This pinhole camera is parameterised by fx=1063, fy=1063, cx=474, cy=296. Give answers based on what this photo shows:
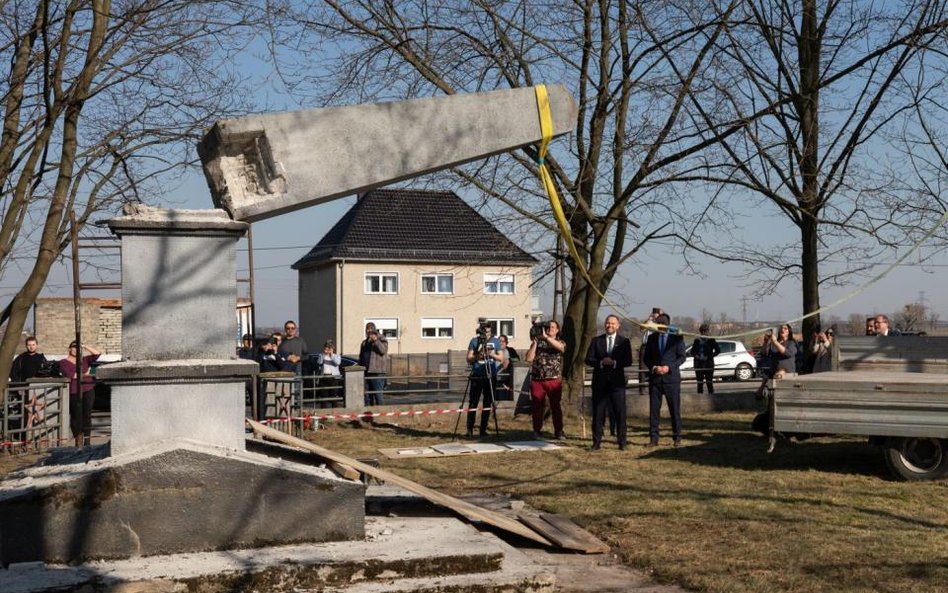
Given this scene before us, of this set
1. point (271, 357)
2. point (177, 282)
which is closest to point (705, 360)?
point (271, 357)

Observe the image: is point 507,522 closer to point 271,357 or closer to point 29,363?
point 271,357

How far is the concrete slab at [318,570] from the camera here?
598 cm

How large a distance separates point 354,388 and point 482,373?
342 cm

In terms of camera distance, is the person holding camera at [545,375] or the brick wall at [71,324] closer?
the person holding camera at [545,375]

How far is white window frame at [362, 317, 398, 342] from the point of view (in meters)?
50.1

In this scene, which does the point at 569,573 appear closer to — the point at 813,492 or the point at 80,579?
the point at 80,579

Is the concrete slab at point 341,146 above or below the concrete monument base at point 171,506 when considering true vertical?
above

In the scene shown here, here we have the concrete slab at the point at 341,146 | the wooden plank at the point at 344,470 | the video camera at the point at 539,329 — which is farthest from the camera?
the video camera at the point at 539,329

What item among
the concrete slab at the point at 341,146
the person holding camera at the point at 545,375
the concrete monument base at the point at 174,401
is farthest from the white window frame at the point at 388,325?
the concrete monument base at the point at 174,401

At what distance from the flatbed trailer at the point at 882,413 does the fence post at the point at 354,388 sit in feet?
30.7

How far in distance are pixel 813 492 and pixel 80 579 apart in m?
6.61

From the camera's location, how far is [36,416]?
16.0m

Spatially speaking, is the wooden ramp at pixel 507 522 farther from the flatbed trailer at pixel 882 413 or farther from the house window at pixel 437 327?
the house window at pixel 437 327

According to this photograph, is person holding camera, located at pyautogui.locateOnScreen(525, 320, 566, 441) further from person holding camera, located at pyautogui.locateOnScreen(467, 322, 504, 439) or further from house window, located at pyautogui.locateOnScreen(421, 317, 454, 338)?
house window, located at pyautogui.locateOnScreen(421, 317, 454, 338)
